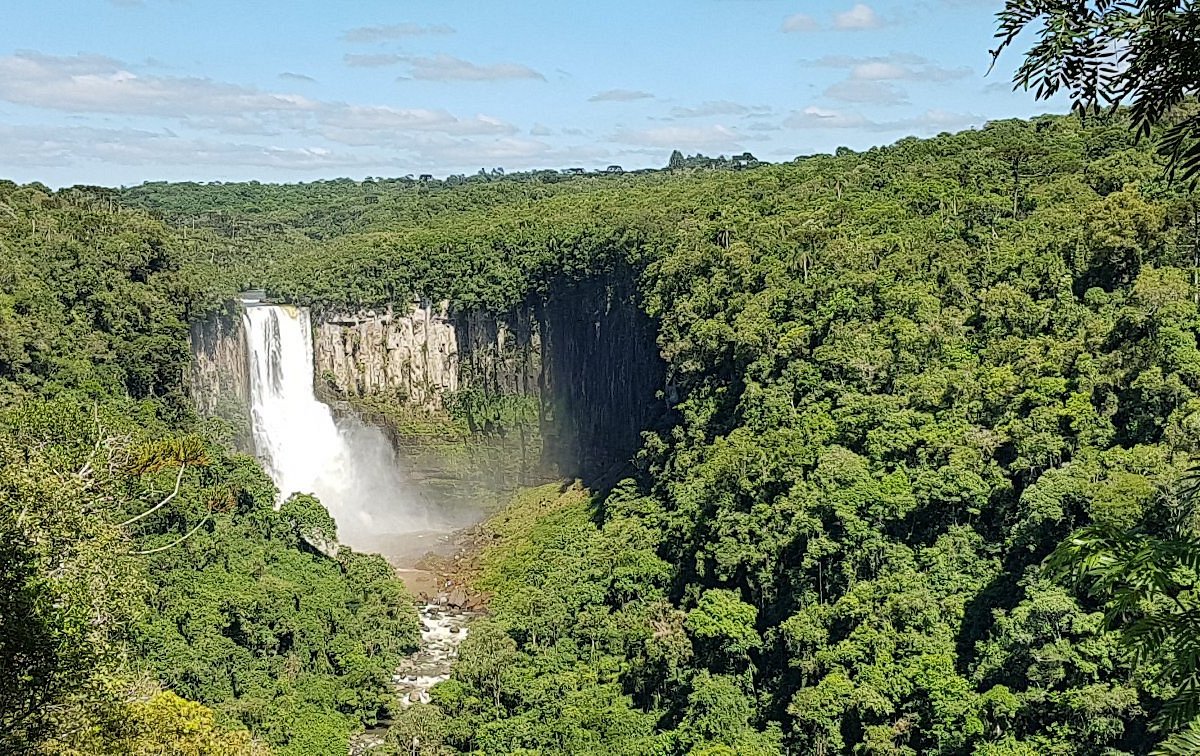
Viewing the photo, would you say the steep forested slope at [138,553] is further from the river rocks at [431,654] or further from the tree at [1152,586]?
the tree at [1152,586]

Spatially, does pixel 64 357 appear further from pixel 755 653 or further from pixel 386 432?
pixel 755 653

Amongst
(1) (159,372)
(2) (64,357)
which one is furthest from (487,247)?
(2) (64,357)

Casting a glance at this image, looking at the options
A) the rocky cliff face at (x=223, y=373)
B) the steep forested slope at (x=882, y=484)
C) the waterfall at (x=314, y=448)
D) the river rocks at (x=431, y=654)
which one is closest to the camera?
the steep forested slope at (x=882, y=484)

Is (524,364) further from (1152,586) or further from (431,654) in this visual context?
(1152,586)

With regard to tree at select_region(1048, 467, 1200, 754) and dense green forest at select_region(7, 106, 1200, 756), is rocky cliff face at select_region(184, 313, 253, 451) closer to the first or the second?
dense green forest at select_region(7, 106, 1200, 756)

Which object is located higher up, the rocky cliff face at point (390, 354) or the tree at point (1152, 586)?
the tree at point (1152, 586)

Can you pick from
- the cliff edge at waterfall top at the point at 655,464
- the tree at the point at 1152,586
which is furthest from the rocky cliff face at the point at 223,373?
the tree at the point at 1152,586

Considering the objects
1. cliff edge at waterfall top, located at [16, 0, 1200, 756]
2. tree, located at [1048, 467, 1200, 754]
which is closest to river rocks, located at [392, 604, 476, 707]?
cliff edge at waterfall top, located at [16, 0, 1200, 756]
